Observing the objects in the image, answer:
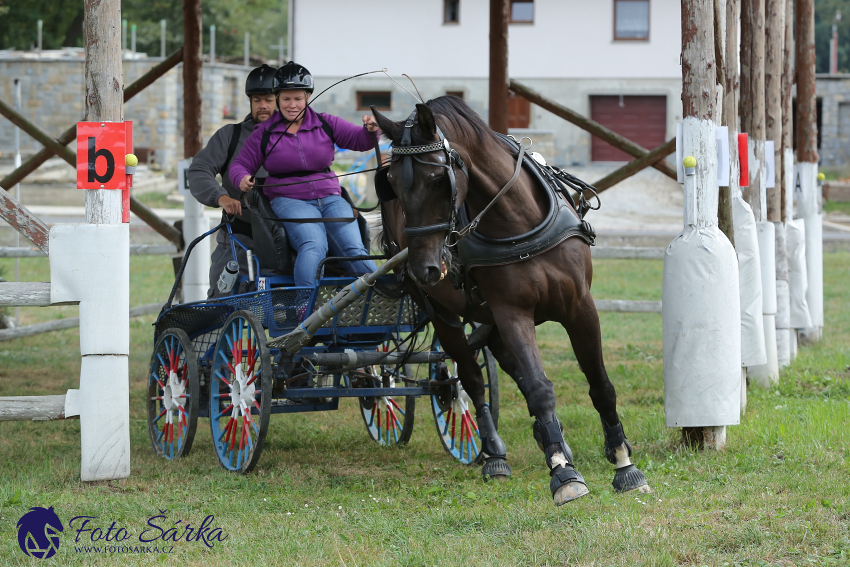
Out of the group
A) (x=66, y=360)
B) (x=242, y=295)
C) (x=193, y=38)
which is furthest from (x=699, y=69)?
(x=66, y=360)

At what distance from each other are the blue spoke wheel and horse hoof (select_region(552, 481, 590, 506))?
2272 mm

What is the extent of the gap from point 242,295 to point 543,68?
1204 inches

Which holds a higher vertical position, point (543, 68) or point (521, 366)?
point (543, 68)

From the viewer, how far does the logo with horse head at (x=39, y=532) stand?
4.47m

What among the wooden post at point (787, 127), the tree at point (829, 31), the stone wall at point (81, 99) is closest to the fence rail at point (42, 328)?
the wooden post at point (787, 127)

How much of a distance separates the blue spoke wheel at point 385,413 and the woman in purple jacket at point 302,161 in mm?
885

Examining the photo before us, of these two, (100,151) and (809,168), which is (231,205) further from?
(809,168)

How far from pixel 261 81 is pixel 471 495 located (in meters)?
3.27

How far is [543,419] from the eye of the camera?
5.04m

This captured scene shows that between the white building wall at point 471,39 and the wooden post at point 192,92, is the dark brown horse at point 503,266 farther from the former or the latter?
the white building wall at point 471,39

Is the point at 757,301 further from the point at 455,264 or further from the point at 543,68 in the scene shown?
the point at 543,68

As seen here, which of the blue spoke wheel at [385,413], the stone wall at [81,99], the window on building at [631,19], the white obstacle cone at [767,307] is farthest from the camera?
the window on building at [631,19]

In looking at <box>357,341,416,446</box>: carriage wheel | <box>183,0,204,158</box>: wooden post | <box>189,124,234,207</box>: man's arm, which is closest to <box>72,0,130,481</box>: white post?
<box>189,124,234,207</box>: man's arm

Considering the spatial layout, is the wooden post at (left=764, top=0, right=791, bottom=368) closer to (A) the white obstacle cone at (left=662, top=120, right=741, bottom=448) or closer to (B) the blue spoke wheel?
(A) the white obstacle cone at (left=662, top=120, right=741, bottom=448)
